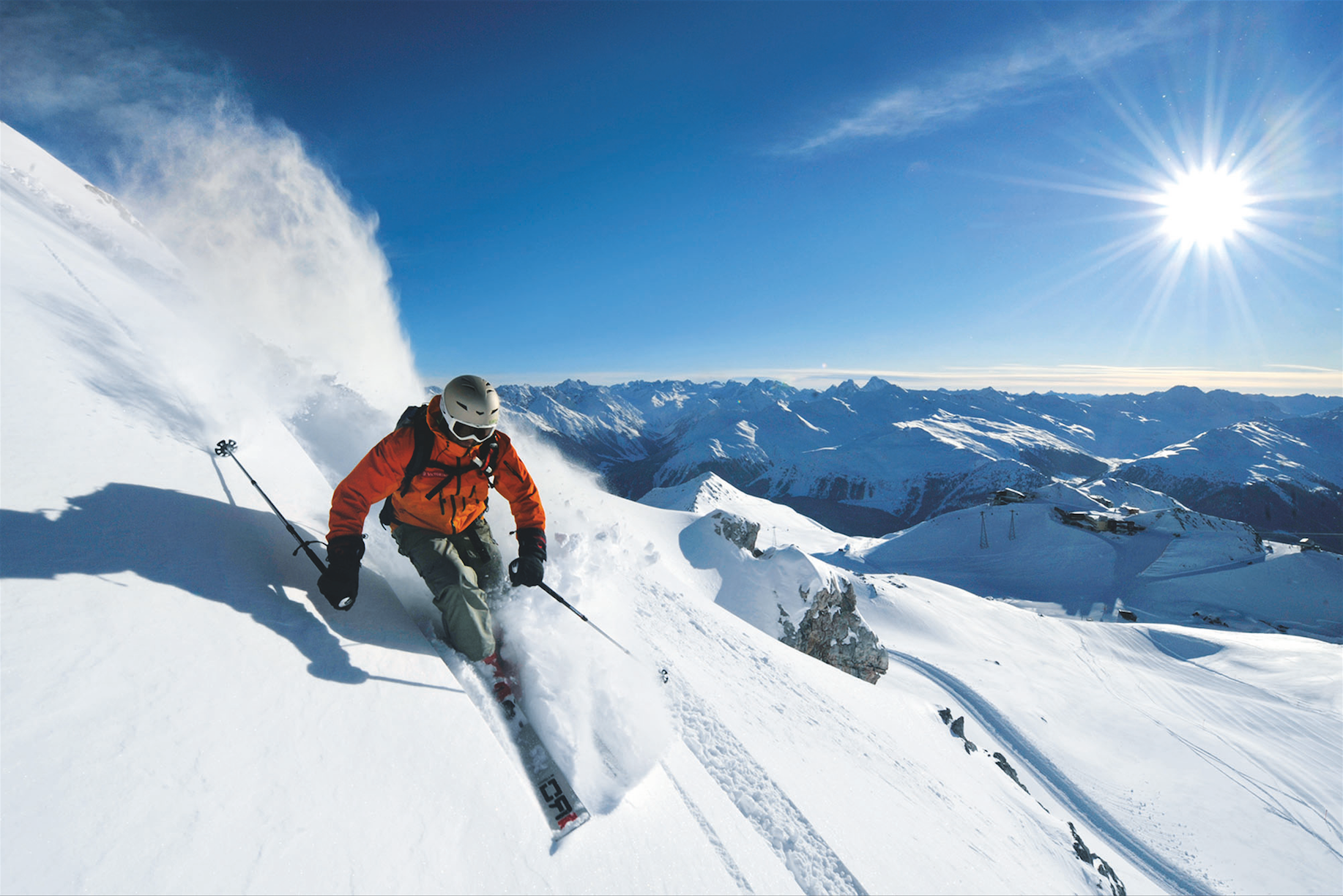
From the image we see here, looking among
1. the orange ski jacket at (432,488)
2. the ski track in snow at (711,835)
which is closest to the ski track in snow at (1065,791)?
the ski track in snow at (711,835)

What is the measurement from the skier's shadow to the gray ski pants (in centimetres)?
30

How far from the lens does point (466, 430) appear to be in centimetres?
452

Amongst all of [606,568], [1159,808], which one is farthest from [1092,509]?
[606,568]

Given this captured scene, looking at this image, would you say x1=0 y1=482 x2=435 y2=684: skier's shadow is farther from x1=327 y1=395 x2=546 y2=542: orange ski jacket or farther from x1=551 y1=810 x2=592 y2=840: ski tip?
x1=551 y1=810 x2=592 y2=840: ski tip

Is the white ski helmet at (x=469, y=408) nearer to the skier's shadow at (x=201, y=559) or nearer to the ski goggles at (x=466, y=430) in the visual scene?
the ski goggles at (x=466, y=430)

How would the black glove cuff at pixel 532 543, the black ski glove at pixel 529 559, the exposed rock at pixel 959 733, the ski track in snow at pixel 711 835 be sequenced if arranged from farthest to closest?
the exposed rock at pixel 959 733, the black glove cuff at pixel 532 543, the black ski glove at pixel 529 559, the ski track in snow at pixel 711 835

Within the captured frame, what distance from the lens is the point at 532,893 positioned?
269 centimetres

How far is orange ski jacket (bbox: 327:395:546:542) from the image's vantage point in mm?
4094

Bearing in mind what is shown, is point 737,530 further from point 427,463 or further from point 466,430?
point 427,463

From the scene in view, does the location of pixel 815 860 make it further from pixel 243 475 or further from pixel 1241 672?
pixel 1241 672

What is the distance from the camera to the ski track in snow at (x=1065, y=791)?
43.6 feet

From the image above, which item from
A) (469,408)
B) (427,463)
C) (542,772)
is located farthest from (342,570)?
(542,772)

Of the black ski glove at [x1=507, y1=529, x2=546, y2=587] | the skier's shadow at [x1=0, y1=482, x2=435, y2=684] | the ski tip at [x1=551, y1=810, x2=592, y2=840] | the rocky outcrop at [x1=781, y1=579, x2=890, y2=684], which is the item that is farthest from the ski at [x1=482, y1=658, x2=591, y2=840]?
the rocky outcrop at [x1=781, y1=579, x2=890, y2=684]

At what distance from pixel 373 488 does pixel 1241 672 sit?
49398 mm
